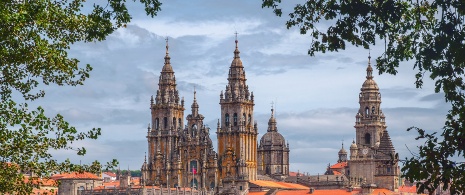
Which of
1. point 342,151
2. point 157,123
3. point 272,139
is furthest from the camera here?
point 342,151

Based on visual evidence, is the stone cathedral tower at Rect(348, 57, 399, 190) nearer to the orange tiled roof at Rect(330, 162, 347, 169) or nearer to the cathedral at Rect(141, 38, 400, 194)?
the cathedral at Rect(141, 38, 400, 194)

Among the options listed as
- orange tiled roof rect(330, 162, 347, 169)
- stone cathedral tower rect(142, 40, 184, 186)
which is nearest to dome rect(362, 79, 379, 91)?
stone cathedral tower rect(142, 40, 184, 186)

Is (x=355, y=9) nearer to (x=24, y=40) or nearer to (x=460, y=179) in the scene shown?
(x=460, y=179)

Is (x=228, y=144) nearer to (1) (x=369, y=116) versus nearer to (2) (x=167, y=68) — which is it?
(2) (x=167, y=68)

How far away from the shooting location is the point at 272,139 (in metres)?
149

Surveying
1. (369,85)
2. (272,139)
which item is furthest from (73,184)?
(369,85)

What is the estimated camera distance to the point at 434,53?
28484 mm

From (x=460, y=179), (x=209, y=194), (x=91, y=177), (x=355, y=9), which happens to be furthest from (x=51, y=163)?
(x=91, y=177)

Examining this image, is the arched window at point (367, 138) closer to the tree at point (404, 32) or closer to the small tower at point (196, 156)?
the small tower at point (196, 156)

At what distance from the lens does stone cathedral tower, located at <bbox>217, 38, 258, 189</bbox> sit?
12825 cm

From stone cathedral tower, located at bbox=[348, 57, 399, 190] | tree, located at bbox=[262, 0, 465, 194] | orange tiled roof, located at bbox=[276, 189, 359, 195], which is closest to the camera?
tree, located at bbox=[262, 0, 465, 194]

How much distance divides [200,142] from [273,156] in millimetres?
16893

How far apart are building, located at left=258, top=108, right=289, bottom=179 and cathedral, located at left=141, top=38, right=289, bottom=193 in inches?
561

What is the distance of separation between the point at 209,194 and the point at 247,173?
5282 millimetres
